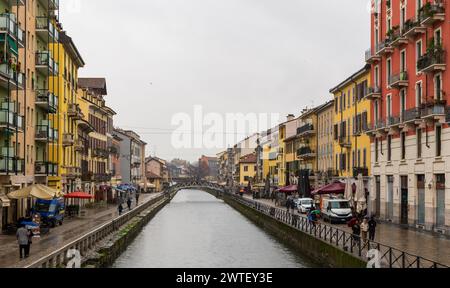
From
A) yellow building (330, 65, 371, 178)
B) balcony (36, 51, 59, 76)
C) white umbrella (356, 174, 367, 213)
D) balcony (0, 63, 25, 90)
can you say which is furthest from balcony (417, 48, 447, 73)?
balcony (36, 51, 59, 76)

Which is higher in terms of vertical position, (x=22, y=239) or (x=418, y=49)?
(x=418, y=49)

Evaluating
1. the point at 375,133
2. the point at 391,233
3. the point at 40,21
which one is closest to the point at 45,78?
the point at 40,21

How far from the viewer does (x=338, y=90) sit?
6981cm

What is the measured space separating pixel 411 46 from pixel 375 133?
9.29 meters

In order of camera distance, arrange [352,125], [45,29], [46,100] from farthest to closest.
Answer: [352,125]
[46,100]
[45,29]

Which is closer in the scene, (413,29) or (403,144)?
(413,29)

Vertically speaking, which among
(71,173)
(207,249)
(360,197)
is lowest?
(207,249)

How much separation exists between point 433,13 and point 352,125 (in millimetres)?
25836

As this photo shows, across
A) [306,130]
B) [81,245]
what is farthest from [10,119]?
[306,130]

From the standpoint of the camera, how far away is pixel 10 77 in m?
38.0

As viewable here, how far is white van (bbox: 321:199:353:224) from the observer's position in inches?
1902

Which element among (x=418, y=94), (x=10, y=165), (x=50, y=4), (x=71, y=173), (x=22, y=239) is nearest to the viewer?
(x=22, y=239)

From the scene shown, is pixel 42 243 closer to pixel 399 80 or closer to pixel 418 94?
pixel 418 94

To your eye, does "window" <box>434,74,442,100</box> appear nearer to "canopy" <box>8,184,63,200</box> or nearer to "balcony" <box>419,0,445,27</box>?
"balcony" <box>419,0,445,27</box>
